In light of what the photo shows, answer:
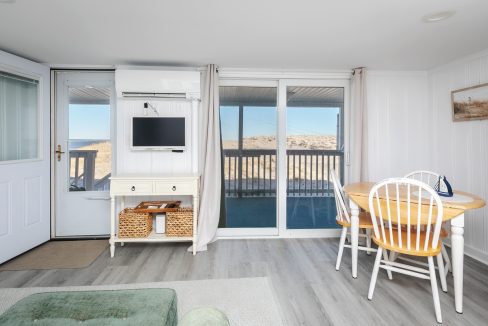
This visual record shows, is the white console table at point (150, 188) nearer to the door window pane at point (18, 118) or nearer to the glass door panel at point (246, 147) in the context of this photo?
the glass door panel at point (246, 147)

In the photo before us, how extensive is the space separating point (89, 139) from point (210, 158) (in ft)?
5.32

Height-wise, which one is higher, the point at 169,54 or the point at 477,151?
the point at 169,54

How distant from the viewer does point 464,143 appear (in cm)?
313

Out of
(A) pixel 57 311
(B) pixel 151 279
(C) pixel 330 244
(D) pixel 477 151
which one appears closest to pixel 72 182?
(B) pixel 151 279

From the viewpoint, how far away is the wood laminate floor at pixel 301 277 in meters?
1.96

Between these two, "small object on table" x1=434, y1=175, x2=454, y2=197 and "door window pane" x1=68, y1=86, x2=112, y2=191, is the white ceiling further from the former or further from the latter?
"small object on table" x1=434, y1=175, x2=454, y2=197

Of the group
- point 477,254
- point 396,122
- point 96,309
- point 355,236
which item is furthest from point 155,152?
point 477,254

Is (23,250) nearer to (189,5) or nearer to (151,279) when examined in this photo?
(151,279)

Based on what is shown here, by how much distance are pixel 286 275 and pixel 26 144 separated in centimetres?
320

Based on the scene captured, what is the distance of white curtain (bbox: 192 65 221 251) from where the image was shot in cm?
332

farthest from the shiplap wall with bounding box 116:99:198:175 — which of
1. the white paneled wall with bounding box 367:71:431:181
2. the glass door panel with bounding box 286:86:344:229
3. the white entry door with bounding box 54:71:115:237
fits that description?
the white paneled wall with bounding box 367:71:431:181

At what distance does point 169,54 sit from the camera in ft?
9.87

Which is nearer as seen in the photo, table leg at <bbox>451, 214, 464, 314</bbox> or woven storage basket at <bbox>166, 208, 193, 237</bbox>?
table leg at <bbox>451, 214, 464, 314</bbox>

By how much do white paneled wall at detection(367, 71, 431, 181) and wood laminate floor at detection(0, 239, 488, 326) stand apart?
50.2 inches
